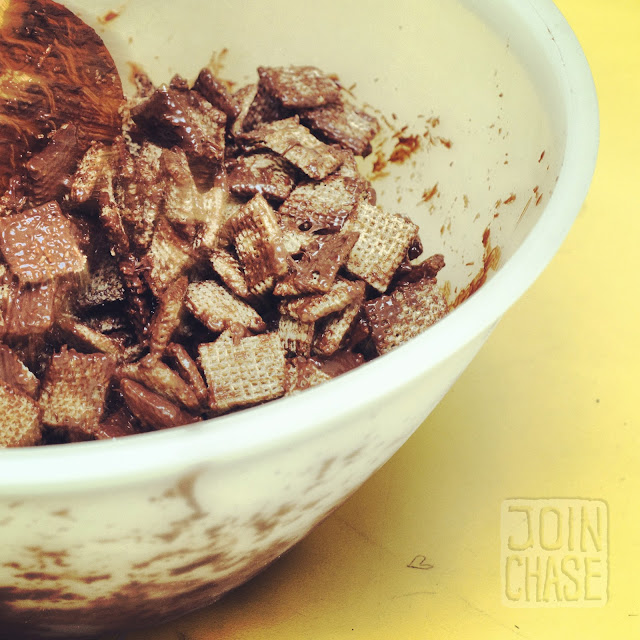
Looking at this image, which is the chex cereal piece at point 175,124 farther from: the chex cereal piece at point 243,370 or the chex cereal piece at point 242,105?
→ the chex cereal piece at point 243,370

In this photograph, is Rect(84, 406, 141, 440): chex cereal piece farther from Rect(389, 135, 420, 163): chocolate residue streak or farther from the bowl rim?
Rect(389, 135, 420, 163): chocolate residue streak

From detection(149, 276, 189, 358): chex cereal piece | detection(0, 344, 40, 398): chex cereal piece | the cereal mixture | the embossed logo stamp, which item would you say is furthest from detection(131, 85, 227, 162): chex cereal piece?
the embossed logo stamp

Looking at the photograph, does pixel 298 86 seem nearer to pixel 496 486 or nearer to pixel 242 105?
pixel 242 105

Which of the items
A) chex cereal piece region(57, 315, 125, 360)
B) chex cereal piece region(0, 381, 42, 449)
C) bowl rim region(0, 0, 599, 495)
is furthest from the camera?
chex cereal piece region(57, 315, 125, 360)

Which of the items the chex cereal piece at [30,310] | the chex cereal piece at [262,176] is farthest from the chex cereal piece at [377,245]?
the chex cereal piece at [30,310]

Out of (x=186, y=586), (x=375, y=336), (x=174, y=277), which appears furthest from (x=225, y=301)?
(x=186, y=586)

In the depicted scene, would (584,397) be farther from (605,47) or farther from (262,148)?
(605,47)
